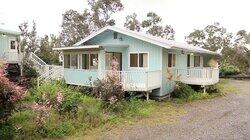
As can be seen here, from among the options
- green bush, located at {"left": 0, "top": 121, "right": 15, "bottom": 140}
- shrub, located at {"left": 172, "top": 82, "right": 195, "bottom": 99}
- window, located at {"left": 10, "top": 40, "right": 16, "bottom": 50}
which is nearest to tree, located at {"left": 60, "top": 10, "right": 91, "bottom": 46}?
window, located at {"left": 10, "top": 40, "right": 16, "bottom": 50}

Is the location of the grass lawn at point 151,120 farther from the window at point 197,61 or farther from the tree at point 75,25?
the tree at point 75,25

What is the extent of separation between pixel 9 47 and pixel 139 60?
11921mm

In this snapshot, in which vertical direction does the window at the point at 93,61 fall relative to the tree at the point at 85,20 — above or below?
below

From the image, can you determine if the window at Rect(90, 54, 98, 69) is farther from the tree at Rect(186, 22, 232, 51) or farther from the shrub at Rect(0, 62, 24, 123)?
the tree at Rect(186, 22, 232, 51)

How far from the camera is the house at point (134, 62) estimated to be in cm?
1972

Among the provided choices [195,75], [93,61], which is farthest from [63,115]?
[195,75]

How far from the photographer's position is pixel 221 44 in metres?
55.0

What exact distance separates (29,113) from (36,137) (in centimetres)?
256

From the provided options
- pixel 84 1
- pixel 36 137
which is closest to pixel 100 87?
pixel 36 137

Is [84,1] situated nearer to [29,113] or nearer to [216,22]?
[216,22]

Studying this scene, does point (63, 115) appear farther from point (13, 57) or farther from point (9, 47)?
point (9, 47)

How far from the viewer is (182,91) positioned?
2198cm

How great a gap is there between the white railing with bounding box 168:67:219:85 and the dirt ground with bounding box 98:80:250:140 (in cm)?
404

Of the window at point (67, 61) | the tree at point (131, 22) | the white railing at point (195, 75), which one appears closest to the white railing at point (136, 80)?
the white railing at point (195, 75)
